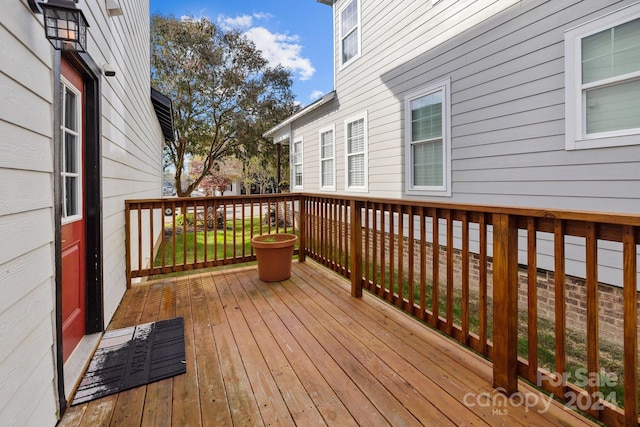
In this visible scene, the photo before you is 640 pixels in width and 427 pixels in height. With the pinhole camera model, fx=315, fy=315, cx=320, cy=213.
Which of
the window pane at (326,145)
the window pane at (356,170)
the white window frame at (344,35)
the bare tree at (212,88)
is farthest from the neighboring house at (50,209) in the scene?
the bare tree at (212,88)

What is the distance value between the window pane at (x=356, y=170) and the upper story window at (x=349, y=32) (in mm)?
1973

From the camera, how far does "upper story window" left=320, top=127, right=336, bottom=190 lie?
712 centimetres

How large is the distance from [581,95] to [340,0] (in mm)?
5492

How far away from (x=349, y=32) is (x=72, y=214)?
6.10m

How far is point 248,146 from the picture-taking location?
47.1ft

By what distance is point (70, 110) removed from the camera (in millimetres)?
2113

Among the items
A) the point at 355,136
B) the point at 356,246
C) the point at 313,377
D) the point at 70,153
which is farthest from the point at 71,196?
the point at 355,136

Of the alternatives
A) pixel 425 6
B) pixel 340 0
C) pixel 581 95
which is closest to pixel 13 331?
pixel 581 95

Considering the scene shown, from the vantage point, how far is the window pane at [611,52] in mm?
2510

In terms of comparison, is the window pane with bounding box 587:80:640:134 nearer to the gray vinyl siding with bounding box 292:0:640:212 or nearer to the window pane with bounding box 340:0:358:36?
the gray vinyl siding with bounding box 292:0:640:212

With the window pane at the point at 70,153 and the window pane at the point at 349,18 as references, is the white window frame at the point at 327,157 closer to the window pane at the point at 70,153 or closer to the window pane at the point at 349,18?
the window pane at the point at 349,18

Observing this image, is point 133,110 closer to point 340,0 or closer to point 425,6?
point 425,6

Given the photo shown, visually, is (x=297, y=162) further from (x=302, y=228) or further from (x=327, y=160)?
(x=302, y=228)

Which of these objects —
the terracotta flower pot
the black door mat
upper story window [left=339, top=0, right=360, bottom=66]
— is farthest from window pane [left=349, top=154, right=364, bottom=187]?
the black door mat
